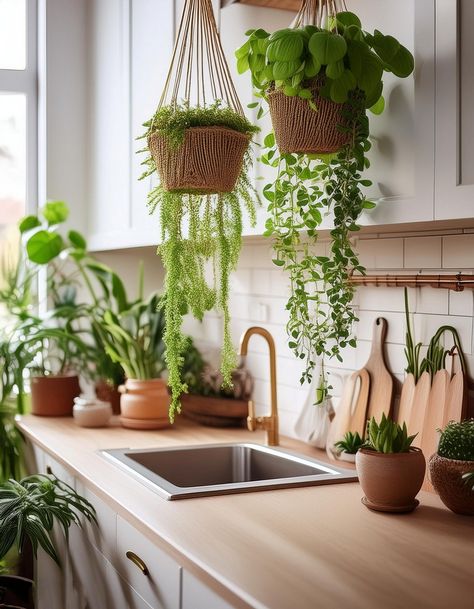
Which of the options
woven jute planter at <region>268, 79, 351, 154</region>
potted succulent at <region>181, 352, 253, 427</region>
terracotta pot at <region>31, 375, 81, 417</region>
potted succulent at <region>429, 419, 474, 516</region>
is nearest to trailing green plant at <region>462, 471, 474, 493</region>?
potted succulent at <region>429, 419, 474, 516</region>

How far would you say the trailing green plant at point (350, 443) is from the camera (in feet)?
7.85

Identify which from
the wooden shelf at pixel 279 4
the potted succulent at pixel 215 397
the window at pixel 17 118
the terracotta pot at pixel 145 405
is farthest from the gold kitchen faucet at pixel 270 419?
the window at pixel 17 118

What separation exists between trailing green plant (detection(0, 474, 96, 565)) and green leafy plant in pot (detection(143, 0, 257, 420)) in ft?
1.48

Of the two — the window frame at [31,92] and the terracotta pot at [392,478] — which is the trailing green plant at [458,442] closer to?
the terracotta pot at [392,478]

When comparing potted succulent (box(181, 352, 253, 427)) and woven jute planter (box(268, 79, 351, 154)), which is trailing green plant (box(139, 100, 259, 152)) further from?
potted succulent (box(181, 352, 253, 427))

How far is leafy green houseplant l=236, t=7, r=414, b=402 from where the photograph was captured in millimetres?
1742

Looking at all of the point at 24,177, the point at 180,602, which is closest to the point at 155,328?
the point at 24,177

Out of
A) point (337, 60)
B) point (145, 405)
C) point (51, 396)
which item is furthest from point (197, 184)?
point (51, 396)

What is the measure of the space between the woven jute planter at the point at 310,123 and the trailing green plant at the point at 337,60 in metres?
0.02

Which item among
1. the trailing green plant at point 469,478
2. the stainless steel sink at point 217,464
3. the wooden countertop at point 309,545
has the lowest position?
the stainless steel sink at point 217,464

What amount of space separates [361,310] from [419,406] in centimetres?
44

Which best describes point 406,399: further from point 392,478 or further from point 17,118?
point 17,118

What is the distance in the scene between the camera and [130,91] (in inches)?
125

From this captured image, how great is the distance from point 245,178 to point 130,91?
1186 millimetres
